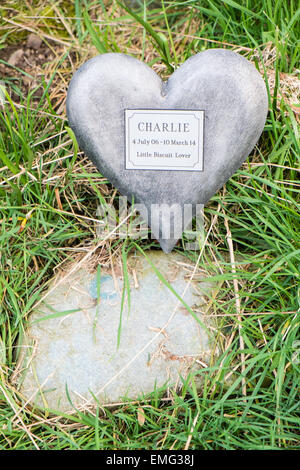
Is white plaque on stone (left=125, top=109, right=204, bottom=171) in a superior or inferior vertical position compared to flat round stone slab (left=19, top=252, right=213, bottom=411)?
superior

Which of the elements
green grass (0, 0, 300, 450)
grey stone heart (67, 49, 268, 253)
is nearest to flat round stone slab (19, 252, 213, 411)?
green grass (0, 0, 300, 450)

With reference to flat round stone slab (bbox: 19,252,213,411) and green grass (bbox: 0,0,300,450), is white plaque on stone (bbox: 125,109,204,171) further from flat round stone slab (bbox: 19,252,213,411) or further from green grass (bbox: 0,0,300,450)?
flat round stone slab (bbox: 19,252,213,411)

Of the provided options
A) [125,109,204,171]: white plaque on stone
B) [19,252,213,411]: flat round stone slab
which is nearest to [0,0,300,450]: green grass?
[19,252,213,411]: flat round stone slab

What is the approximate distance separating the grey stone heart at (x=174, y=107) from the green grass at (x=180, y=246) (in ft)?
0.29

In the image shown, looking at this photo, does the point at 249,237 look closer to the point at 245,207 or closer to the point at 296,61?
the point at 245,207

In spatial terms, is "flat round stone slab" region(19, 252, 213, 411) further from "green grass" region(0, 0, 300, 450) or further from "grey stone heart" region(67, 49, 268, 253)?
"grey stone heart" region(67, 49, 268, 253)

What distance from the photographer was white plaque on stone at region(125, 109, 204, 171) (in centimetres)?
143

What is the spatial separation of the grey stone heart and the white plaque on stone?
0.01m

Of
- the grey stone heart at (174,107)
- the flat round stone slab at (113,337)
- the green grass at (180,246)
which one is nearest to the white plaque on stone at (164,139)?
the grey stone heart at (174,107)

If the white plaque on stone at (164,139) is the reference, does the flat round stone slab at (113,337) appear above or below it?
below

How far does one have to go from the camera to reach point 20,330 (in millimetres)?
1521

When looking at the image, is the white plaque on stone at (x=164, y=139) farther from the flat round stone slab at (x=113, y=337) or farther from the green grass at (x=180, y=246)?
the flat round stone slab at (x=113, y=337)

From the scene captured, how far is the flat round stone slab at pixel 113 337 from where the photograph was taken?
148 centimetres
